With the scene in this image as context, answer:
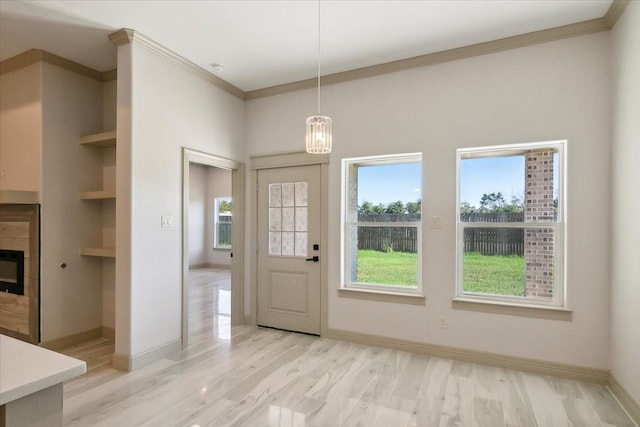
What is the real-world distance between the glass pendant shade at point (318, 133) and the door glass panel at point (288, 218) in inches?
63.8

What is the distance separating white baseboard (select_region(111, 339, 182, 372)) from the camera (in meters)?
3.08

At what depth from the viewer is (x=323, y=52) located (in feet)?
11.4

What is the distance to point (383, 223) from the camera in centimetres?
388

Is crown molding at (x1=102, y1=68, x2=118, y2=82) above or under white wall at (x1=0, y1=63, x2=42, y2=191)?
above

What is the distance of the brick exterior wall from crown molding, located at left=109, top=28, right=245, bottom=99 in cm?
348

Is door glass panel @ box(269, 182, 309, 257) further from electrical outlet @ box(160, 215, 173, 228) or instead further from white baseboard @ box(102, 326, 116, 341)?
white baseboard @ box(102, 326, 116, 341)

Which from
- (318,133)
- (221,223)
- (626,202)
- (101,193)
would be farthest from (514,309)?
(221,223)

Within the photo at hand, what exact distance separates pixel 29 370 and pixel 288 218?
3.48 metres

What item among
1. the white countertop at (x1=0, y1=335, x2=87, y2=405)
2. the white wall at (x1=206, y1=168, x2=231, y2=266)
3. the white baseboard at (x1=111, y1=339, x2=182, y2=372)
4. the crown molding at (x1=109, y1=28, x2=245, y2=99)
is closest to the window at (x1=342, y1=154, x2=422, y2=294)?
the crown molding at (x1=109, y1=28, x2=245, y2=99)

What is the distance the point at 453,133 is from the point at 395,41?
3.49 feet

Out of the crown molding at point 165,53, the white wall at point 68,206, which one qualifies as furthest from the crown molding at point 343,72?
the white wall at point 68,206

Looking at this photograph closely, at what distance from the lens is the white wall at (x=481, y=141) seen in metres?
2.93

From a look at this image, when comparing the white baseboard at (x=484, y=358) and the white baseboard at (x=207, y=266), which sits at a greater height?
the white baseboard at (x=484, y=358)

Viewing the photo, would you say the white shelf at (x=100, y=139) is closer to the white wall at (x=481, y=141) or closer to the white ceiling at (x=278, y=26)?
the white ceiling at (x=278, y=26)
